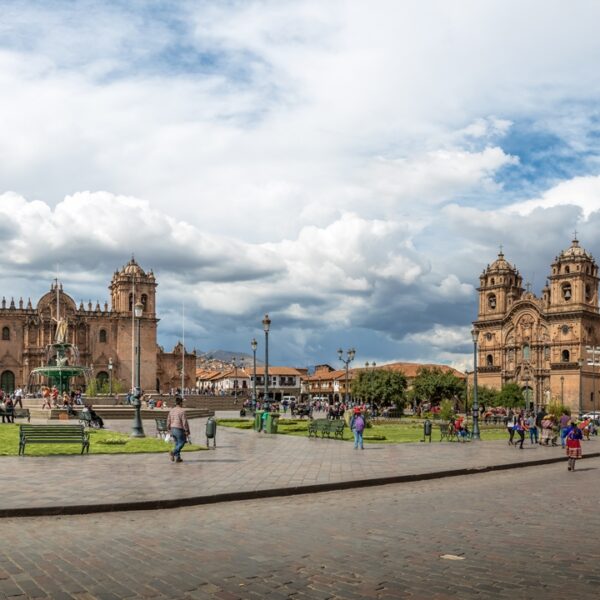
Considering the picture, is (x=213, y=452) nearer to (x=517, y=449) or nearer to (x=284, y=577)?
(x=517, y=449)

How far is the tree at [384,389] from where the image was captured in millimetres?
76812

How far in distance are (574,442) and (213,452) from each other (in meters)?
9.39

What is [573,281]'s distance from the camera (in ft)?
Result: 294

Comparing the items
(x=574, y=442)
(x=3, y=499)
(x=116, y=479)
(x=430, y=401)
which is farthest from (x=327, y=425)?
(x=430, y=401)

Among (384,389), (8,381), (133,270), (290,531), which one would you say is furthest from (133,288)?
(290,531)

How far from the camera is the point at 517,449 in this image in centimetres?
2634

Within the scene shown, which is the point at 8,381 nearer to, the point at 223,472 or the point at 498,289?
the point at 498,289

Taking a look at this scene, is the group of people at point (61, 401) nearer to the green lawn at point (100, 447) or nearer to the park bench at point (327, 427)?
the park bench at point (327, 427)

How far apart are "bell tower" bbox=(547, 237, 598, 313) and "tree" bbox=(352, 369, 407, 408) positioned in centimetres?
2376

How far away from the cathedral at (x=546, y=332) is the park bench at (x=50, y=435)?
7038 cm

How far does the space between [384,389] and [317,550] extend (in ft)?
226

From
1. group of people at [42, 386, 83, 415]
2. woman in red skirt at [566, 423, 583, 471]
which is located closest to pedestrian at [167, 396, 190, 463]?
woman in red skirt at [566, 423, 583, 471]

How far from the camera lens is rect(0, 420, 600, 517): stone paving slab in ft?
40.6

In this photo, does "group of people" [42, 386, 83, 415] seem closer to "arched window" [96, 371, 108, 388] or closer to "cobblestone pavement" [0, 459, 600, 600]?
"cobblestone pavement" [0, 459, 600, 600]
